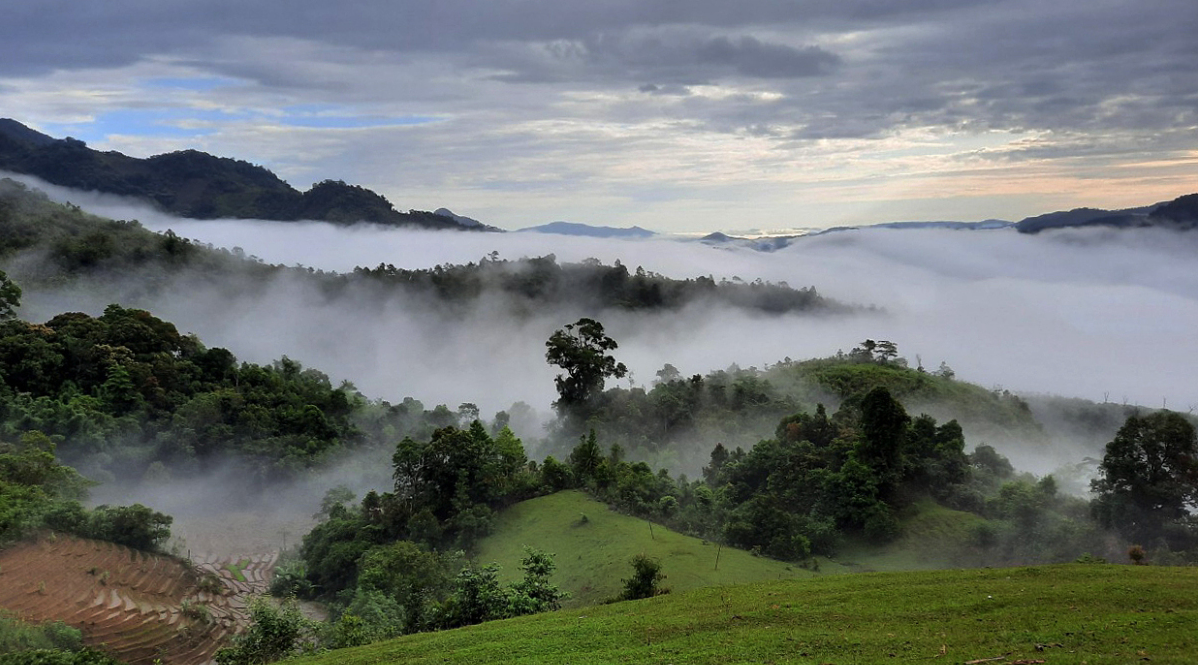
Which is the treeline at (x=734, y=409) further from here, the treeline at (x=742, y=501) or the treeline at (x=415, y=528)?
the treeline at (x=415, y=528)

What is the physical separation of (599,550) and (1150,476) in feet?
69.6

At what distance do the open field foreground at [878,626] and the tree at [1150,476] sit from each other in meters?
11.1

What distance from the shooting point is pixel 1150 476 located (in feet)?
99.3

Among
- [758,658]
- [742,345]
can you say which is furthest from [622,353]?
[758,658]

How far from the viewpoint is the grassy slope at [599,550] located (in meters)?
29.6

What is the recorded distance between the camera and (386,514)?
39188 millimetres

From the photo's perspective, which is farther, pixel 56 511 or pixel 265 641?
pixel 56 511

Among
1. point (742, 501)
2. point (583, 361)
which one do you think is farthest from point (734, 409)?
point (742, 501)

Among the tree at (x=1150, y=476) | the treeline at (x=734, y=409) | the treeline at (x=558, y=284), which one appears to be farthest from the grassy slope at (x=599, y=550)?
the treeline at (x=558, y=284)

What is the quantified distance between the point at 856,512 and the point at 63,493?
36.2 m

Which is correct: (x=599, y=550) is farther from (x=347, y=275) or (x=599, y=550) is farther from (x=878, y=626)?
(x=347, y=275)

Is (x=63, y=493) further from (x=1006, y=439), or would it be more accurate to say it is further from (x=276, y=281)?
(x=276, y=281)

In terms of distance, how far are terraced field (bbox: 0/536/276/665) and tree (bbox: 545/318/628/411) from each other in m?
25.8

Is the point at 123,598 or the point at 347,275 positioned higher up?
the point at 347,275
